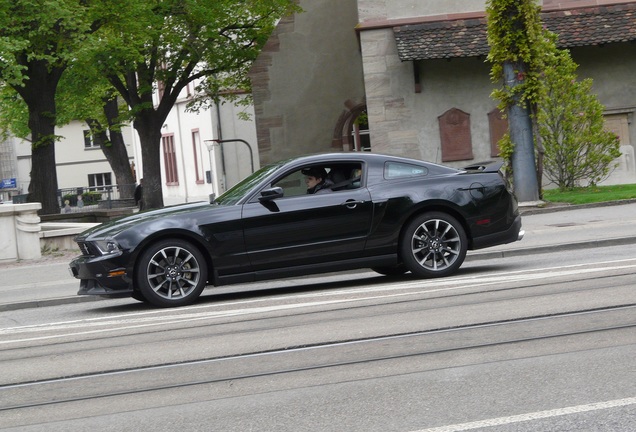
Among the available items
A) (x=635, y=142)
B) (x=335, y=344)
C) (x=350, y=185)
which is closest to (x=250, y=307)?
(x=350, y=185)

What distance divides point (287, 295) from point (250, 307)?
3.40 ft

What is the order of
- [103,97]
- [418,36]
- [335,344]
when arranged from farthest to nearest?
1. [103,97]
2. [418,36]
3. [335,344]

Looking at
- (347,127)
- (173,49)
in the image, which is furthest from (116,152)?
(347,127)

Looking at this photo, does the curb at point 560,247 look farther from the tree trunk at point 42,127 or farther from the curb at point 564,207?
the tree trunk at point 42,127

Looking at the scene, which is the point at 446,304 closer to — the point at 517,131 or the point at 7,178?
the point at 517,131

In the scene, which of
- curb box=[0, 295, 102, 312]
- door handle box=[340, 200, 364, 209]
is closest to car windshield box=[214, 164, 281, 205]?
door handle box=[340, 200, 364, 209]

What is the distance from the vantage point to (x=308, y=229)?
12.2m

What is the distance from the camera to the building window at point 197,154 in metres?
53.8

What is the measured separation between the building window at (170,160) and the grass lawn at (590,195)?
34.2 meters

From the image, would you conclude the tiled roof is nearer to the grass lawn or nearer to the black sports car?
the grass lawn

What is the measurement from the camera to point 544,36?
25938 mm

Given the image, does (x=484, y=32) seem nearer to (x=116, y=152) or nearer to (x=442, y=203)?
(x=442, y=203)

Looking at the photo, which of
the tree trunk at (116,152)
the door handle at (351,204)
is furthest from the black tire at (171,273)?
the tree trunk at (116,152)

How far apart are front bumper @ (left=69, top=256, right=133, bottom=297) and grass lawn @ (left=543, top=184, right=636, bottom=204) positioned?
1426cm
